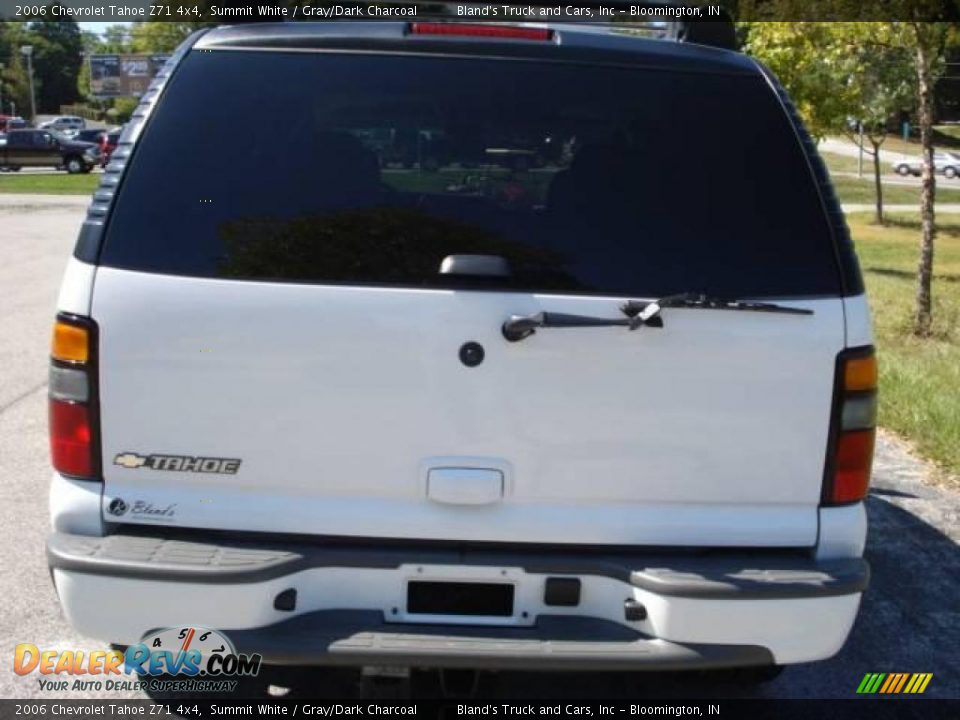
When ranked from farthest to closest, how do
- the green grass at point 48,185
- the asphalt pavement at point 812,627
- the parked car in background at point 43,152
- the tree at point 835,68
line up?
the parked car in background at point 43,152 → the green grass at point 48,185 → the tree at point 835,68 → the asphalt pavement at point 812,627

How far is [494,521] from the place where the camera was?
2996mm

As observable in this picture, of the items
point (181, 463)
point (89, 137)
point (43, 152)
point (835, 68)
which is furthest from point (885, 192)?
point (181, 463)

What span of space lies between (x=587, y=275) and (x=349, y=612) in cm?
109

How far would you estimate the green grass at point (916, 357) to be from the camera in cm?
699

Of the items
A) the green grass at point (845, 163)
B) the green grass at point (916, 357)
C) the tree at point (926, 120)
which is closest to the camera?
the green grass at point (916, 357)

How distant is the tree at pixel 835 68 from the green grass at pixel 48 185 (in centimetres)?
1754

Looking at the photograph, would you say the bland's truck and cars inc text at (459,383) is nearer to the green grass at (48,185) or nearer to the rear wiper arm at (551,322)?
the rear wiper arm at (551,322)

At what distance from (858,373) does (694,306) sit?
1.64 feet

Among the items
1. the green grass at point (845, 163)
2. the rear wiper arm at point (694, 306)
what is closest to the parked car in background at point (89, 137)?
the green grass at point (845, 163)

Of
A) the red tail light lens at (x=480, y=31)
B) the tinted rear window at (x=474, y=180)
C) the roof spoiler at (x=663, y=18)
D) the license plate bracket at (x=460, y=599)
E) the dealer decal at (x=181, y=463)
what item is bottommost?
the license plate bracket at (x=460, y=599)

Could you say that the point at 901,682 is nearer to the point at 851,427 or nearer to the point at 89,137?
the point at 851,427

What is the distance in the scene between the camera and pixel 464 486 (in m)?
2.97

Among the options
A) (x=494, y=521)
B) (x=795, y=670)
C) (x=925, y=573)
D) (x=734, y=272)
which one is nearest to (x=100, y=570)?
(x=494, y=521)

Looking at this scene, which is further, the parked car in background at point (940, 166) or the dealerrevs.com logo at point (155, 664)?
the parked car in background at point (940, 166)
